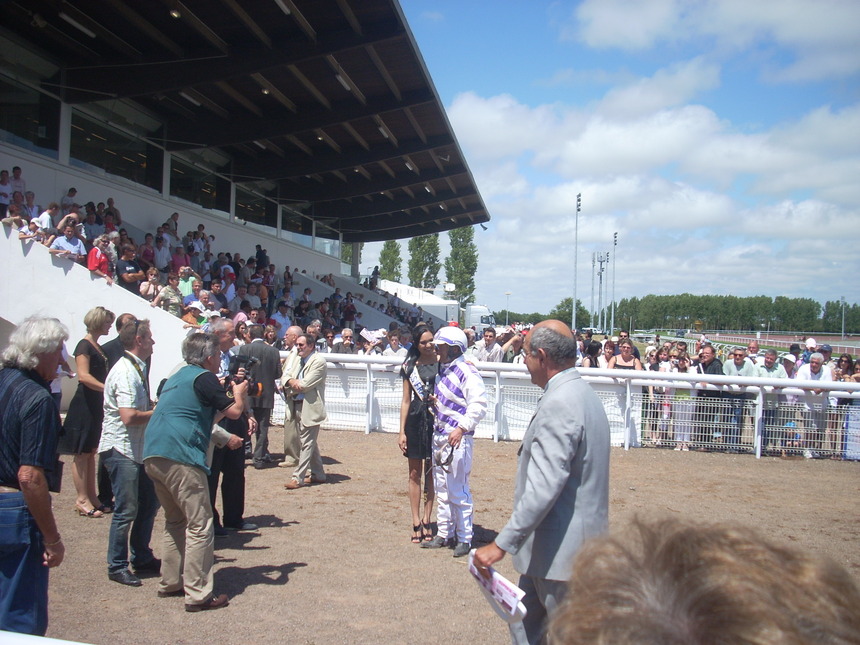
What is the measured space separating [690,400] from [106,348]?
8841 mm

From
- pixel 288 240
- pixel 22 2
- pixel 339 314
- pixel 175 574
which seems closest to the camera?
pixel 175 574

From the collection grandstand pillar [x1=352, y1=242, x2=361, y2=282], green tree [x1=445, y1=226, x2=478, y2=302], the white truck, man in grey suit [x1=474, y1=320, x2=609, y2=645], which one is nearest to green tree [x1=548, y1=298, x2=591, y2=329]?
green tree [x1=445, y1=226, x2=478, y2=302]

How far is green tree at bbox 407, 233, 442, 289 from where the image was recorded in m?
74.3

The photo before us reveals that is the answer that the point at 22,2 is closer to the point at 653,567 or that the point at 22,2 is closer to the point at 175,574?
the point at 175,574

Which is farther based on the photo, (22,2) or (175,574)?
(22,2)

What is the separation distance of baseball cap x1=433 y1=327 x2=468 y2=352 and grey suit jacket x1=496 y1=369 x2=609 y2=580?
2992 millimetres

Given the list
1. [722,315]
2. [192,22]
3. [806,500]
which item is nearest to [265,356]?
[806,500]

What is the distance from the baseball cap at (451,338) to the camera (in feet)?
20.2

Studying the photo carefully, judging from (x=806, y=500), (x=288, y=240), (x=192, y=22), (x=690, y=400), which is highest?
(x=192, y=22)

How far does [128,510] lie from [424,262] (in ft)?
231

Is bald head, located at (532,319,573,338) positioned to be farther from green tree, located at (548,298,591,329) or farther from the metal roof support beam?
green tree, located at (548,298,591,329)

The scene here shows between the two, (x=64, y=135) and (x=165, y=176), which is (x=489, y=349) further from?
(x=165, y=176)

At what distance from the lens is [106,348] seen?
22.9 ft

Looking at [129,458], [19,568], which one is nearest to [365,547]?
[129,458]
